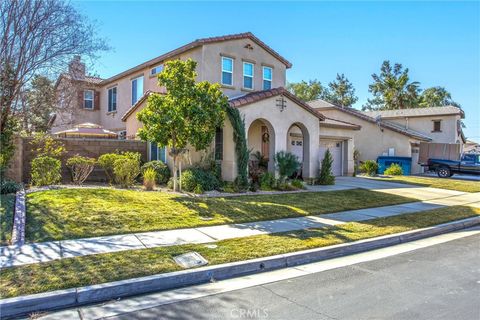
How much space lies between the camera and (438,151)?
113ft

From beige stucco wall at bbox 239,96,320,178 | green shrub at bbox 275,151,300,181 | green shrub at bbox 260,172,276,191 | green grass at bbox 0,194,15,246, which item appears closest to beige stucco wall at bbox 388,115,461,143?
beige stucco wall at bbox 239,96,320,178

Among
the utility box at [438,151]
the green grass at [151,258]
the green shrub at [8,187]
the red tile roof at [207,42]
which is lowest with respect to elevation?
the green grass at [151,258]

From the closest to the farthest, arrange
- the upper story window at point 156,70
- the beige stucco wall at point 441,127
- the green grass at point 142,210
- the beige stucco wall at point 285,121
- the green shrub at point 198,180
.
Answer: the green grass at point 142,210, the green shrub at point 198,180, the beige stucco wall at point 285,121, the upper story window at point 156,70, the beige stucco wall at point 441,127

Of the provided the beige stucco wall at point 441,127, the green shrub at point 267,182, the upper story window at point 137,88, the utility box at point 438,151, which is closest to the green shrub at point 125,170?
the green shrub at point 267,182

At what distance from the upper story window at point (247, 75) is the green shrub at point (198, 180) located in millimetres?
6126

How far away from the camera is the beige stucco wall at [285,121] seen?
51.5 feet

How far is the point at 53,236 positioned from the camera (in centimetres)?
739

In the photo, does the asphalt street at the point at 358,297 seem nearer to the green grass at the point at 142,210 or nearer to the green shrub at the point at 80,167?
the green grass at the point at 142,210

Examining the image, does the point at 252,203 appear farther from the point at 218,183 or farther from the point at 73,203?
the point at 73,203

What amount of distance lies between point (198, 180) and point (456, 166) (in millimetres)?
21197

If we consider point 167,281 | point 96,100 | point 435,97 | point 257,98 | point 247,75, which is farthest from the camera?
point 435,97

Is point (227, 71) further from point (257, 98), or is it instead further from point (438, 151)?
point (438, 151)

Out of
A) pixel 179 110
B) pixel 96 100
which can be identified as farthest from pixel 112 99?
pixel 179 110

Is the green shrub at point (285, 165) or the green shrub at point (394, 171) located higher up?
the green shrub at point (285, 165)
